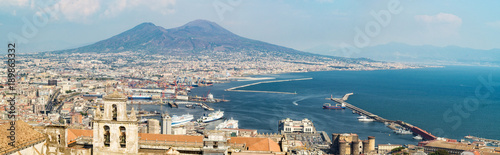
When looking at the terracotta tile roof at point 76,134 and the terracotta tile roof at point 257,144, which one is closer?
the terracotta tile roof at point 76,134

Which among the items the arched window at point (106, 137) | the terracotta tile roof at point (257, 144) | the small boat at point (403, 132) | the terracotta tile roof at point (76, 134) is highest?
the arched window at point (106, 137)

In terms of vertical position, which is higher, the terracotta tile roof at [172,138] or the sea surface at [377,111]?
the terracotta tile roof at [172,138]

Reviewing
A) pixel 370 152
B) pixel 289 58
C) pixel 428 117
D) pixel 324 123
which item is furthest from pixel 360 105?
pixel 289 58

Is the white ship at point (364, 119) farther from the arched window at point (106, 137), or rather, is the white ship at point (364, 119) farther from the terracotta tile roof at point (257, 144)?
the arched window at point (106, 137)

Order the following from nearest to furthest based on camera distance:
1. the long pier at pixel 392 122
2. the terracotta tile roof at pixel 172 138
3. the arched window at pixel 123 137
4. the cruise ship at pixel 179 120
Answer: the arched window at pixel 123 137, the terracotta tile roof at pixel 172 138, the long pier at pixel 392 122, the cruise ship at pixel 179 120

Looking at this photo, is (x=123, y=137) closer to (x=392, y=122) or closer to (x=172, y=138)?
(x=172, y=138)

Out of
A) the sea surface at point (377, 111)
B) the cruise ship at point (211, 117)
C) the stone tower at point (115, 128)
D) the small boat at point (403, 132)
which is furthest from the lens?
the cruise ship at point (211, 117)

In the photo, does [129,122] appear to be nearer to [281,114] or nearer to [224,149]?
[224,149]

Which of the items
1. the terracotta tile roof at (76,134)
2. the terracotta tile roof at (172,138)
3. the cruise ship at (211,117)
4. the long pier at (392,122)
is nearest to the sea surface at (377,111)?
the cruise ship at (211,117)
